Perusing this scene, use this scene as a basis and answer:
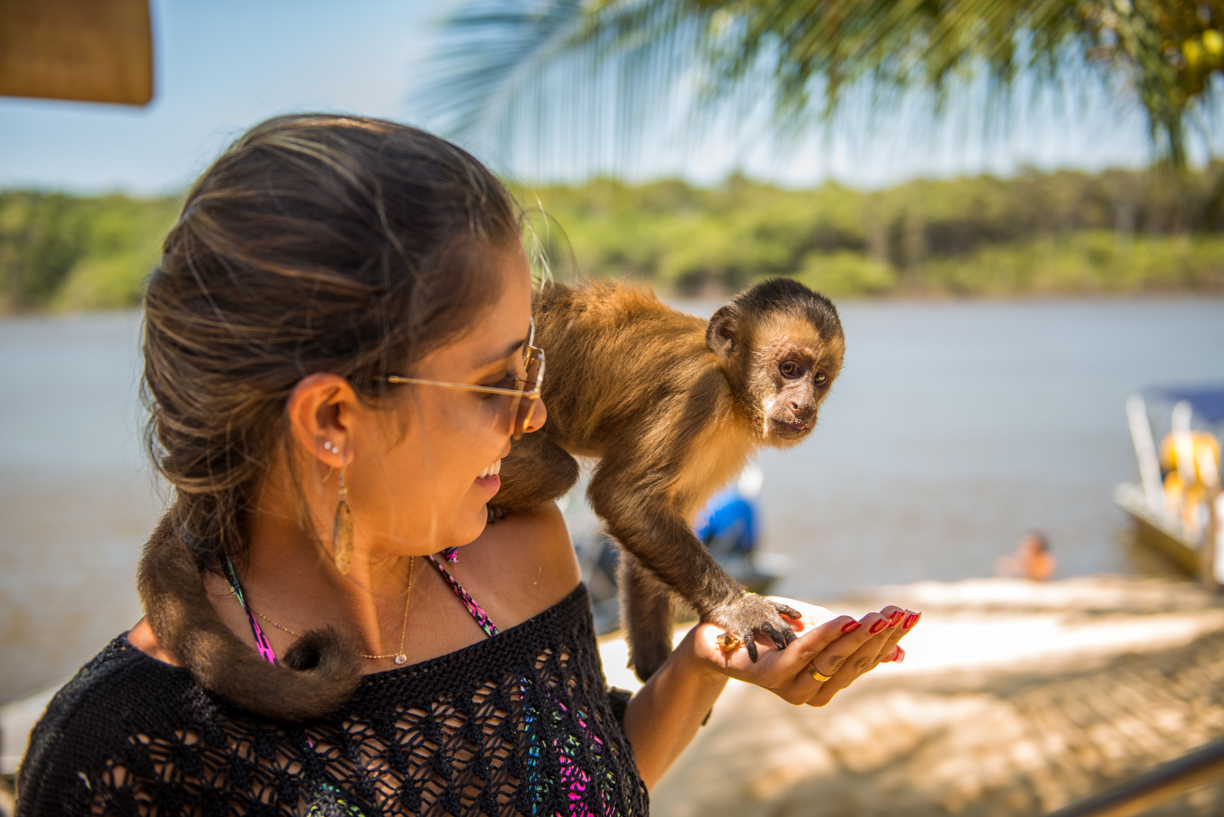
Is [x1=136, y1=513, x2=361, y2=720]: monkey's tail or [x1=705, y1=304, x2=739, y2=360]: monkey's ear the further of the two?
[x1=705, y1=304, x2=739, y2=360]: monkey's ear

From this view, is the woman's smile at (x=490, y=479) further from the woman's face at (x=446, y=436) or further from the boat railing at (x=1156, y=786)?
the boat railing at (x=1156, y=786)

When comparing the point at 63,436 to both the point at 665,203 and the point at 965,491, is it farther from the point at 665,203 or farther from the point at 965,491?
the point at 665,203

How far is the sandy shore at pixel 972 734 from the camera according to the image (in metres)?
5.29

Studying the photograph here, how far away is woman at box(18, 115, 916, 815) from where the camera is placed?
49.2 inches

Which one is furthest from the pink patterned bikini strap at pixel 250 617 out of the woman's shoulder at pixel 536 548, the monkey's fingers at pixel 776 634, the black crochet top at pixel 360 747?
the monkey's fingers at pixel 776 634

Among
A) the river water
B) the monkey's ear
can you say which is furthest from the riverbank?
the monkey's ear

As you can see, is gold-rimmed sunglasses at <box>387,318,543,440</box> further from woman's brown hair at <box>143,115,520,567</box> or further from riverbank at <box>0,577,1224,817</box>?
riverbank at <box>0,577,1224,817</box>

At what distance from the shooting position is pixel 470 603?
5.56 ft

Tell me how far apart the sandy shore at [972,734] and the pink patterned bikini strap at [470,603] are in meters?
4.18

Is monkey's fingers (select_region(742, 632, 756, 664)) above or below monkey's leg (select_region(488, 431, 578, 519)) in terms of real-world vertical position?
below

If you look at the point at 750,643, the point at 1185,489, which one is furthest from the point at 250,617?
the point at 1185,489

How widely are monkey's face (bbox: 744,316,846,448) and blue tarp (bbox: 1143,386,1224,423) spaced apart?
1470cm

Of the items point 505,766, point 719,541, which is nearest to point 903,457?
point 719,541

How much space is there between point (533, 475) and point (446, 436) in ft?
2.39
